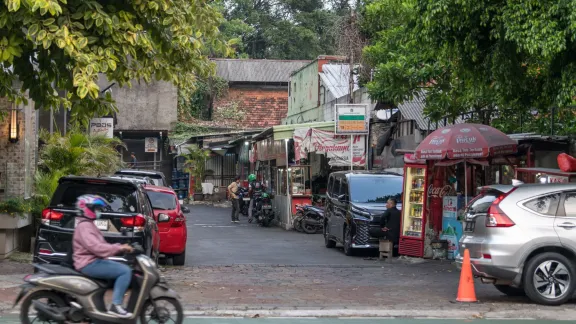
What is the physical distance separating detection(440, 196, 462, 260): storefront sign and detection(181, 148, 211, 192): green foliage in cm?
2798

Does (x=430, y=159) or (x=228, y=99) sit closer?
(x=430, y=159)

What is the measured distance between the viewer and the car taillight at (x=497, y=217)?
1237cm

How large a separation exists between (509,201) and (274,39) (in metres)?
49.6

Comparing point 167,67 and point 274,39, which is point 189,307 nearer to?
point 167,67

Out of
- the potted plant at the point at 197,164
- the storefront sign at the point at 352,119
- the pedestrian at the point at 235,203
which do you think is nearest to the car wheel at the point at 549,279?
the storefront sign at the point at 352,119

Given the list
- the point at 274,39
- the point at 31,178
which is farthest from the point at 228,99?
the point at 31,178

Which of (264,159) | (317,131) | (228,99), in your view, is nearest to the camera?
(317,131)

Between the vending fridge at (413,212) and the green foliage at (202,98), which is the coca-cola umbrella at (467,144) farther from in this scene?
the green foliage at (202,98)

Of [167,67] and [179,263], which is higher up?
[167,67]

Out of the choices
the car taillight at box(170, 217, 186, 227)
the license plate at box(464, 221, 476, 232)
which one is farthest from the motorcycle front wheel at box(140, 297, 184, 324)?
the car taillight at box(170, 217, 186, 227)

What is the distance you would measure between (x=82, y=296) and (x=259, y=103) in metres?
45.9

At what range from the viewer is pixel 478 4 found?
555 inches

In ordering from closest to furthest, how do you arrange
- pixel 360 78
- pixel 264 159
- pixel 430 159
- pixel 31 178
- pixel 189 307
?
pixel 189 307, pixel 430 159, pixel 31 178, pixel 360 78, pixel 264 159

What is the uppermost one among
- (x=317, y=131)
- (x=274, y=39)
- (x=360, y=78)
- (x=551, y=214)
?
(x=274, y=39)
